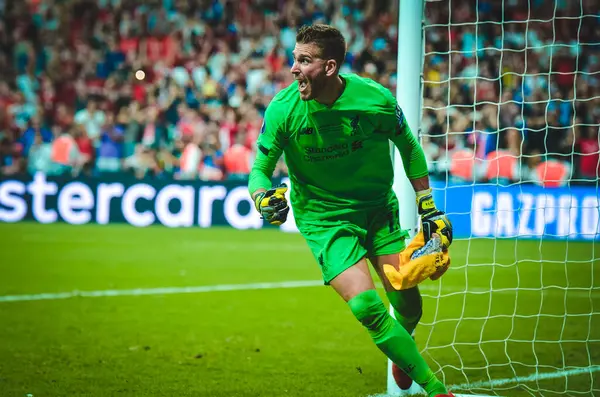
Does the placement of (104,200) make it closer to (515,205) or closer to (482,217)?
(482,217)

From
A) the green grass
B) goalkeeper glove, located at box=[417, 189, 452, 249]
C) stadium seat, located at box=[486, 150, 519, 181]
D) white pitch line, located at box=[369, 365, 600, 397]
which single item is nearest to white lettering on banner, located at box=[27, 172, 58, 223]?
the green grass

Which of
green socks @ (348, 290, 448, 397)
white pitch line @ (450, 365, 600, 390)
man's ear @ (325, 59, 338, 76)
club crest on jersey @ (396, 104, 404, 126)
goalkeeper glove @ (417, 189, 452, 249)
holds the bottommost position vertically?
white pitch line @ (450, 365, 600, 390)

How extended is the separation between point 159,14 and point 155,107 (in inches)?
146

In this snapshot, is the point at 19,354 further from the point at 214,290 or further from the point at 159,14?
the point at 159,14

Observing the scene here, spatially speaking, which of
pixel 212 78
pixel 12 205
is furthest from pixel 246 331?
pixel 212 78

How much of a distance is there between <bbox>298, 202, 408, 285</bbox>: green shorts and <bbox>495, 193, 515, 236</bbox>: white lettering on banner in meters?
8.10

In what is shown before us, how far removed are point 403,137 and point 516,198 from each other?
943cm

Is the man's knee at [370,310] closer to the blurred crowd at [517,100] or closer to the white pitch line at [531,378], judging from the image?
the white pitch line at [531,378]

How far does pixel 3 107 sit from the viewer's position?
19781mm

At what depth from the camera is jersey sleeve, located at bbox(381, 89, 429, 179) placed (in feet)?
15.1

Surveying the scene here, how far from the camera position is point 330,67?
4449 mm

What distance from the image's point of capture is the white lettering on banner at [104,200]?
1586 centimetres

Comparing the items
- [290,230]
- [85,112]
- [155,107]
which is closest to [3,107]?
[85,112]

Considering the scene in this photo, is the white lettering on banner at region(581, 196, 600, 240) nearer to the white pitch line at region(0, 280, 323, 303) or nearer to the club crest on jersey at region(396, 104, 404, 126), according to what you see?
the white pitch line at region(0, 280, 323, 303)
